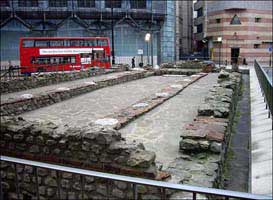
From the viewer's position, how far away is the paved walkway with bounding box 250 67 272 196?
664cm

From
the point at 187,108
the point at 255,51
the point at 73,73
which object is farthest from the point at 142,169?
the point at 255,51

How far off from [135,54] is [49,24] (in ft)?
37.7

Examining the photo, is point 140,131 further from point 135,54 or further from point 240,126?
point 135,54

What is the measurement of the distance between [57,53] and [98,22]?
15112 mm

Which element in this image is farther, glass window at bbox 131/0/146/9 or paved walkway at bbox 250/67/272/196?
glass window at bbox 131/0/146/9

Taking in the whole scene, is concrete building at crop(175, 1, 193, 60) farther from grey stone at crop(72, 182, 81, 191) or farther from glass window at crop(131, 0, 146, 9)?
grey stone at crop(72, 182, 81, 191)

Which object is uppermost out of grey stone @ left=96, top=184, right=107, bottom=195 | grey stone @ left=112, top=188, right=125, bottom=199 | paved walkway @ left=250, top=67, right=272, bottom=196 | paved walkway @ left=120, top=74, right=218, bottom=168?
paved walkway @ left=120, top=74, right=218, bottom=168

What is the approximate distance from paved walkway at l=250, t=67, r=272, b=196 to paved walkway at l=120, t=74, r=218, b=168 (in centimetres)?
173

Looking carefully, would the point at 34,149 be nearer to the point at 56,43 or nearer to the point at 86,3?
the point at 56,43

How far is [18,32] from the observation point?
134ft

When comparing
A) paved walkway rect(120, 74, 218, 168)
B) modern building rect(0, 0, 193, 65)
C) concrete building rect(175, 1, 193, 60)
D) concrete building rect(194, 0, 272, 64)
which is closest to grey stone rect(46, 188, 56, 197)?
paved walkway rect(120, 74, 218, 168)

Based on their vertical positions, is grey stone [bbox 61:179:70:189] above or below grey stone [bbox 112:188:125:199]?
below

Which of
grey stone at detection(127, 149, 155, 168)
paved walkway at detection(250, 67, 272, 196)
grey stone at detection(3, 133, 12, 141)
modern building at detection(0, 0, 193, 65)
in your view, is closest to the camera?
grey stone at detection(127, 149, 155, 168)

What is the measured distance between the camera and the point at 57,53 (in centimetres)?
2883
